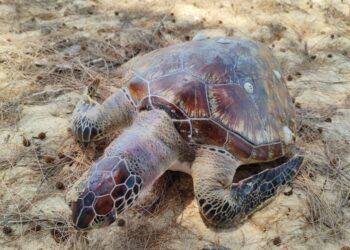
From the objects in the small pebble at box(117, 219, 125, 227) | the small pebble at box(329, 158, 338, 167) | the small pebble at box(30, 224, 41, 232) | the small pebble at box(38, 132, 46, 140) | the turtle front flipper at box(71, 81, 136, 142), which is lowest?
the small pebble at box(329, 158, 338, 167)

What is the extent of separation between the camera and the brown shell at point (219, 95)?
258cm

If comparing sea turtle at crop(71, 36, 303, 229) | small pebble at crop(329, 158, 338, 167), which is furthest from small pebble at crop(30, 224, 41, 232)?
small pebble at crop(329, 158, 338, 167)

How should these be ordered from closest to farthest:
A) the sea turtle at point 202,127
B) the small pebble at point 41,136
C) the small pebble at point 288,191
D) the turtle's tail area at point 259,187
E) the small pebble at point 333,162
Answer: the sea turtle at point 202,127 → the turtle's tail area at point 259,187 → the small pebble at point 288,191 → the small pebble at point 41,136 → the small pebble at point 333,162

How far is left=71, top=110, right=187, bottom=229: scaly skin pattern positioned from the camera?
2.00 m

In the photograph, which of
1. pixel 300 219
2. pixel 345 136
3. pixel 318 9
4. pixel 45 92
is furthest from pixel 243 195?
pixel 318 9

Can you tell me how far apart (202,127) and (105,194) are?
83 cm

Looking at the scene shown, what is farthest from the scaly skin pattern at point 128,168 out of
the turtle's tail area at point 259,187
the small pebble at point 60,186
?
the small pebble at point 60,186

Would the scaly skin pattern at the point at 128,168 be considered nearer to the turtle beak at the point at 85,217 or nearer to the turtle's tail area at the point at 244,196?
the turtle beak at the point at 85,217

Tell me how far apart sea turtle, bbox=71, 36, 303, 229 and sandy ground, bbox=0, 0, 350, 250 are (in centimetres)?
20

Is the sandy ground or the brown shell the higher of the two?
the brown shell

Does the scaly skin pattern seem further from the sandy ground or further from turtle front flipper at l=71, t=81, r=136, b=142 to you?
the sandy ground

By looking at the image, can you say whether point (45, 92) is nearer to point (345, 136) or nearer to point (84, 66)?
point (84, 66)

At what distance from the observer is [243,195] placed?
102 inches

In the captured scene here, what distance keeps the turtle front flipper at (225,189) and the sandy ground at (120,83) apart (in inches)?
4.2
